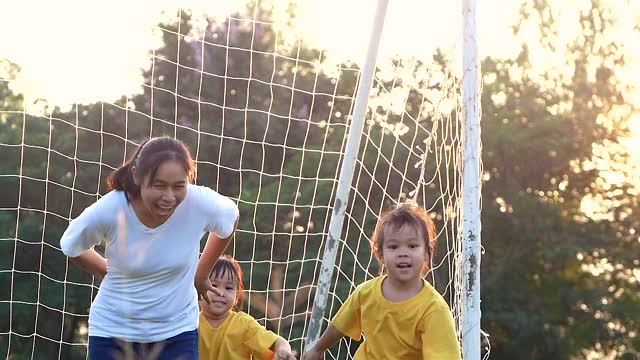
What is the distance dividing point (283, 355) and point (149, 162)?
1170 mm

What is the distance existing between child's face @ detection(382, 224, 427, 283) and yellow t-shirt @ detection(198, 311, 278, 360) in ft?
2.94

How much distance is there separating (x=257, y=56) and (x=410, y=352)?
10.1 meters

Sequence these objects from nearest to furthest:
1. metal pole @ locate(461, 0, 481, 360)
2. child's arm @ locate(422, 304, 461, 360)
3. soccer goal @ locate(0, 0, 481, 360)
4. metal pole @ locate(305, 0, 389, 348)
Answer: child's arm @ locate(422, 304, 461, 360), metal pole @ locate(461, 0, 481, 360), metal pole @ locate(305, 0, 389, 348), soccer goal @ locate(0, 0, 481, 360)

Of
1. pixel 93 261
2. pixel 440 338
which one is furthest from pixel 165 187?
pixel 440 338

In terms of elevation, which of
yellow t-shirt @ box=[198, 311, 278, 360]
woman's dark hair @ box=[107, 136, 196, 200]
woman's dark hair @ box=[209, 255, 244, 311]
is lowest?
yellow t-shirt @ box=[198, 311, 278, 360]

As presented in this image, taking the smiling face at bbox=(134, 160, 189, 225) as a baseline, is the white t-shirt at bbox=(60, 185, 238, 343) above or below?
below

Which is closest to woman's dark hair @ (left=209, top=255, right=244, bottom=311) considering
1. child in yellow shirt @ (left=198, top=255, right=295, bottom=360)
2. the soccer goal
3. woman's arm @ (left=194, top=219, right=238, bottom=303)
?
child in yellow shirt @ (left=198, top=255, right=295, bottom=360)

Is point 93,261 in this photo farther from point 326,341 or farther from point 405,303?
point 405,303

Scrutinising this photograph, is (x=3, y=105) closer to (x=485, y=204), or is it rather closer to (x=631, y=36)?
(x=485, y=204)

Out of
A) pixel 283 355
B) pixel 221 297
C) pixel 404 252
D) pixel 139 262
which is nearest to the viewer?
pixel 139 262

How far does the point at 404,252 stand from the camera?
12.2ft

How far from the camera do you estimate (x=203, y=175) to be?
41.9ft

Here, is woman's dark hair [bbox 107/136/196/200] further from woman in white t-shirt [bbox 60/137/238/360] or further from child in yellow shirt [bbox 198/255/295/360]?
child in yellow shirt [bbox 198/255/295/360]

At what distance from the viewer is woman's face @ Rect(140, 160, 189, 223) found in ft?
10.9
